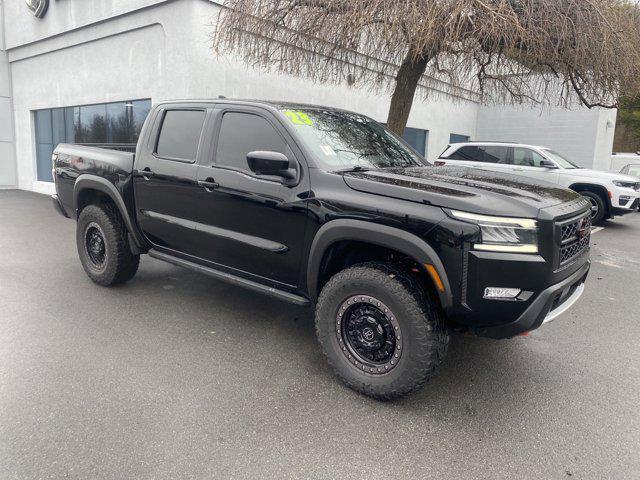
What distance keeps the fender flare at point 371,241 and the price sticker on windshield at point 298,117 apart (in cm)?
93

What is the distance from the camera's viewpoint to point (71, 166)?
209 inches

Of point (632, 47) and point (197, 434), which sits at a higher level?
point (632, 47)

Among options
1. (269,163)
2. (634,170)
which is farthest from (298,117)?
(634,170)

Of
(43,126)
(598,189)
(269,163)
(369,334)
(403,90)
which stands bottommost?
(369,334)

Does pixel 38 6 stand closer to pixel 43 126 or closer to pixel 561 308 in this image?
pixel 43 126

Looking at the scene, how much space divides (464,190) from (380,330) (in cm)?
101

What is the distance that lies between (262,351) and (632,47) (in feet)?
24.6

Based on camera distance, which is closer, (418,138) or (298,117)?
(298,117)

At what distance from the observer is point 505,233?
2.73 m

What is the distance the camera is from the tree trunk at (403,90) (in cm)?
871

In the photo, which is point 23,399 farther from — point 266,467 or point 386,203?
point 386,203

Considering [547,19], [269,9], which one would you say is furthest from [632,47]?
[269,9]

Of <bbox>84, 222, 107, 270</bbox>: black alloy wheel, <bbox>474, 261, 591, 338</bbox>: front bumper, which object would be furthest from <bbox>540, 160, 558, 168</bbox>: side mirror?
<bbox>84, 222, 107, 270</bbox>: black alloy wheel

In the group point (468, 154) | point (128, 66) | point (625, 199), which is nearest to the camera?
point (625, 199)
